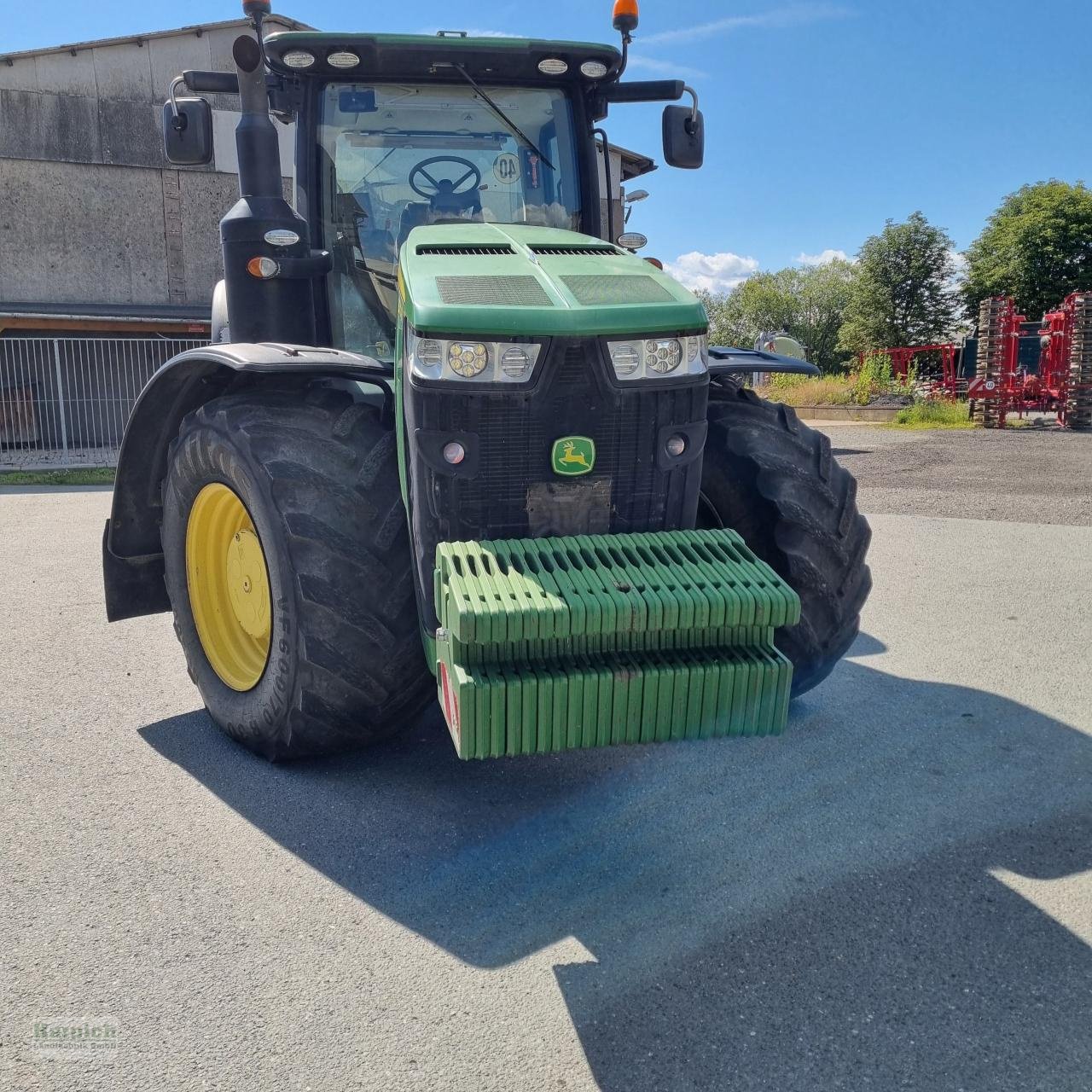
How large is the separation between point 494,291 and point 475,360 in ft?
0.68

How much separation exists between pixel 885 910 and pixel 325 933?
4.64ft

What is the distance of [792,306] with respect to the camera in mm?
69625

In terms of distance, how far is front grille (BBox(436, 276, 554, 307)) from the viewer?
2.75 metres

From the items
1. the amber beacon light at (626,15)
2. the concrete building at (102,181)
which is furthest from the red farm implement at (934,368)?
the amber beacon light at (626,15)

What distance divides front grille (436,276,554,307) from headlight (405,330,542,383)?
11cm

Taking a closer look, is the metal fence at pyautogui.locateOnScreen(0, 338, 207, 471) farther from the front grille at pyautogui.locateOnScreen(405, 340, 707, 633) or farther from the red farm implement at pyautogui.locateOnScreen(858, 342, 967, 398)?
the red farm implement at pyautogui.locateOnScreen(858, 342, 967, 398)

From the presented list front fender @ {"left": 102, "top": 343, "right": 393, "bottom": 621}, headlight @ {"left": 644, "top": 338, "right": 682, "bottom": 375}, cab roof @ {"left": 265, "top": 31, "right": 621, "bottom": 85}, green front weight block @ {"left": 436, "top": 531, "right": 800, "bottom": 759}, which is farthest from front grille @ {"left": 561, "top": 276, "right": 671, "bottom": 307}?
cab roof @ {"left": 265, "top": 31, "right": 621, "bottom": 85}

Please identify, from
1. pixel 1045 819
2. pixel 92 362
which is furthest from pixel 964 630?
pixel 92 362

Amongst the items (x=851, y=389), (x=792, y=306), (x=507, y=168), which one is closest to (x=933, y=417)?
(x=851, y=389)

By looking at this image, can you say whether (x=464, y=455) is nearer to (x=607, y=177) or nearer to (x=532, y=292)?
(x=532, y=292)

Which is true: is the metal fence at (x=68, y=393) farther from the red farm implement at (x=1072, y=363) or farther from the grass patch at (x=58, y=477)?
the red farm implement at (x=1072, y=363)

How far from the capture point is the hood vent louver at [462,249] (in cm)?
313

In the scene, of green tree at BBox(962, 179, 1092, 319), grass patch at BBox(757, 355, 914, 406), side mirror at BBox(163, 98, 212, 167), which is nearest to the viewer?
side mirror at BBox(163, 98, 212, 167)

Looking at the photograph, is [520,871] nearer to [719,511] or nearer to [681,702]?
[681,702]
